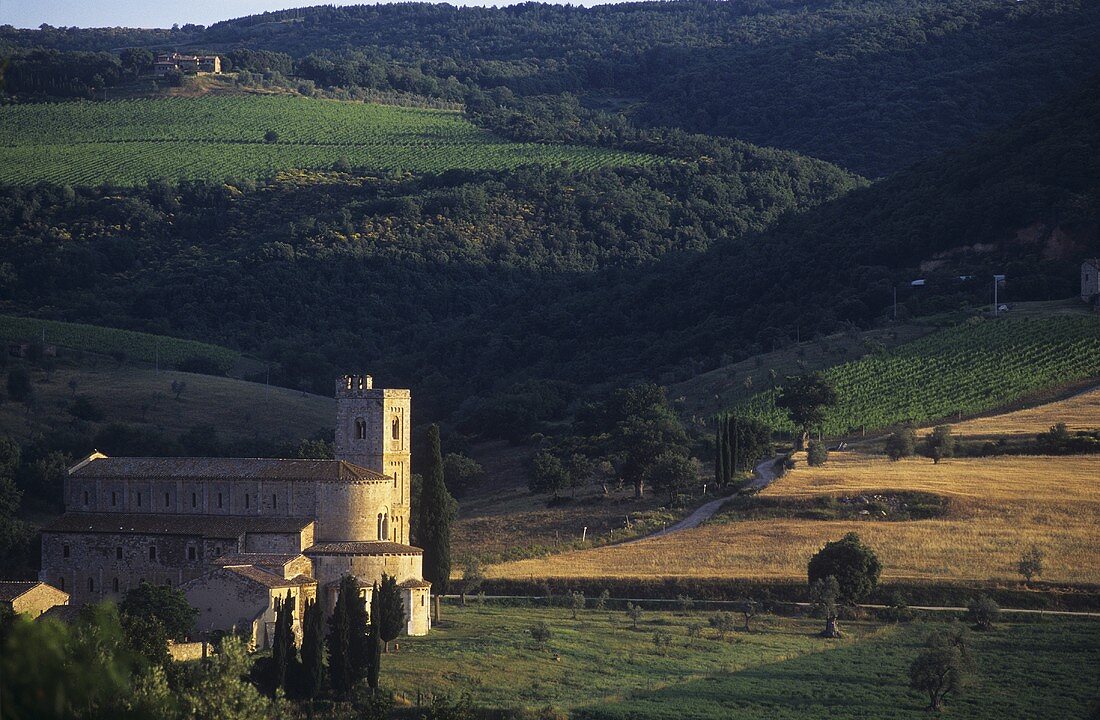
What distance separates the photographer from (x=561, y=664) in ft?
168

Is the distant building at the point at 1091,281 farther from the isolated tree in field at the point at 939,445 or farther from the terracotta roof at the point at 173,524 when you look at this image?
the terracotta roof at the point at 173,524

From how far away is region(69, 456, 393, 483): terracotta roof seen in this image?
194ft

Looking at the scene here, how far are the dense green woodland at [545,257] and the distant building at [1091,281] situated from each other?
5015 mm

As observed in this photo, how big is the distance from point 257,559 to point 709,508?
81.3ft

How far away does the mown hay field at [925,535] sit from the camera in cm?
6181

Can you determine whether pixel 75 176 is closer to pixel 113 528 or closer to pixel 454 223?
pixel 454 223

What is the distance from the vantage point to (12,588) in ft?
184

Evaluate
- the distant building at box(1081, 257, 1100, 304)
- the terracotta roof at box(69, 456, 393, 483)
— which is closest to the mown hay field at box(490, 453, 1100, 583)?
the terracotta roof at box(69, 456, 393, 483)

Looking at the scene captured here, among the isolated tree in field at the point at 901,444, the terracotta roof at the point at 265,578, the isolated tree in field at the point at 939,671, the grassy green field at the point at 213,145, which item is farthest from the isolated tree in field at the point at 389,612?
the grassy green field at the point at 213,145

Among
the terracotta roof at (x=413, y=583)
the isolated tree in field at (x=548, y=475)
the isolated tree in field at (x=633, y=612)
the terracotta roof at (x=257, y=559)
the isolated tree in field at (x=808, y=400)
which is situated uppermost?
the isolated tree in field at (x=808, y=400)

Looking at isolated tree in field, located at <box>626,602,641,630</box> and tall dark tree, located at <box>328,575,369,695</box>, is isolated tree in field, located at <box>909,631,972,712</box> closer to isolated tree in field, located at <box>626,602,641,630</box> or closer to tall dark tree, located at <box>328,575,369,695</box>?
isolated tree in field, located at <box>626,602,641,630</box>

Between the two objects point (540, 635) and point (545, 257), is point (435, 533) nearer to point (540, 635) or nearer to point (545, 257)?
point (540, 635)

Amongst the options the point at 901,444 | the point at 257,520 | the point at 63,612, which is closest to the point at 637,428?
the point at 901,444

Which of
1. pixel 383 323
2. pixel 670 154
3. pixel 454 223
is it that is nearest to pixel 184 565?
pixel 383 323
